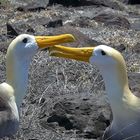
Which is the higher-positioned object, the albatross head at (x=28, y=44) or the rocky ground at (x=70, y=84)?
the albatross head at (x=28, y=44)

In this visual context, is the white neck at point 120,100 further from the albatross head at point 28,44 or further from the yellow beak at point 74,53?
the albatross head at point 28,44

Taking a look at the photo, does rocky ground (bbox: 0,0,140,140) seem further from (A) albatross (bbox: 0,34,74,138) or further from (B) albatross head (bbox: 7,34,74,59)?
(B) albatross head (bbox: 7,34,74,59)

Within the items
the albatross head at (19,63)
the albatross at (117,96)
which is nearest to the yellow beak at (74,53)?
the albatross at (117,96)

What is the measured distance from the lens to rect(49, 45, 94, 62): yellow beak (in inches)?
207

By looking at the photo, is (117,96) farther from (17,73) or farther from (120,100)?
(17,73)

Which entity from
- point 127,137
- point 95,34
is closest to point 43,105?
point 127,137

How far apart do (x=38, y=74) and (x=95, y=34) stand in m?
3.46

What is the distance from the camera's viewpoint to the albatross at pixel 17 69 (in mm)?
5152

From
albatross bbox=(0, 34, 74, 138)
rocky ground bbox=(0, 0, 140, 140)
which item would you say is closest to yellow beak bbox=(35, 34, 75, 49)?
albatross bbox=(0, 34, 74, 138)

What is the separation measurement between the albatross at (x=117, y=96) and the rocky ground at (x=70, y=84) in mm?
678

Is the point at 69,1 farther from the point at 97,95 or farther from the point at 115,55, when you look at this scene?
the point at 115,55

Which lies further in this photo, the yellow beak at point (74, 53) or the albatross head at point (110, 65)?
the yellow beak at point (74, 53)

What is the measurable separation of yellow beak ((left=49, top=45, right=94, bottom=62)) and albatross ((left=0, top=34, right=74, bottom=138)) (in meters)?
0.07

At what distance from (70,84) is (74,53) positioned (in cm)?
178
